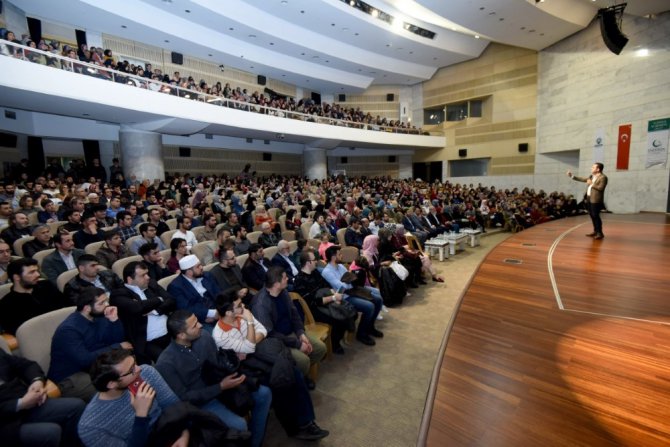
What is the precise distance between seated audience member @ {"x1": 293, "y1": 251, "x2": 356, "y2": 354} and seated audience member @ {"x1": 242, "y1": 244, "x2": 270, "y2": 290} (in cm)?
50

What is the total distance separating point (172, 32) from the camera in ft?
40.4

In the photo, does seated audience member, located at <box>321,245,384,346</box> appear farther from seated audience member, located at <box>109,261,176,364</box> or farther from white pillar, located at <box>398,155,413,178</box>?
white pillar, located at <box>398,155,413,178</box>

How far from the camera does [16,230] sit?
424 cm

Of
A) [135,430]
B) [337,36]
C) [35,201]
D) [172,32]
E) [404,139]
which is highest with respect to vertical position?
[337,36]

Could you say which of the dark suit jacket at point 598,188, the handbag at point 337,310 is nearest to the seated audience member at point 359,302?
the handbag at point 337,310

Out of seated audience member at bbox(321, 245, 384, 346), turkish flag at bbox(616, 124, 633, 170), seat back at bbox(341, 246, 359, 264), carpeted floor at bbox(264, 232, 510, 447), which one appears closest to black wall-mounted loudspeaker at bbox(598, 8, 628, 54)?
turkish flag at bbox(616, 124, 633, 170)

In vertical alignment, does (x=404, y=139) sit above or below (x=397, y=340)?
above

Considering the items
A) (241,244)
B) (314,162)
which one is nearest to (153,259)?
(241,244)

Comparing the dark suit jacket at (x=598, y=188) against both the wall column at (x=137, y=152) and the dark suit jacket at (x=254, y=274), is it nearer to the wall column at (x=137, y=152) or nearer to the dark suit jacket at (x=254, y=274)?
the dark suit jacket at (x=254, y=274)

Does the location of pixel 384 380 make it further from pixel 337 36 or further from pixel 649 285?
pixel 337 36

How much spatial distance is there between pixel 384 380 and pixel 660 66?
12.7 meters

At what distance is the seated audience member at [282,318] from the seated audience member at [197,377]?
0.52 metres

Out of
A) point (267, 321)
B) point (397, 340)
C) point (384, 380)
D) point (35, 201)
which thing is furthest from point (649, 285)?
point (35, 201)

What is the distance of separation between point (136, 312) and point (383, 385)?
81.1 inches
